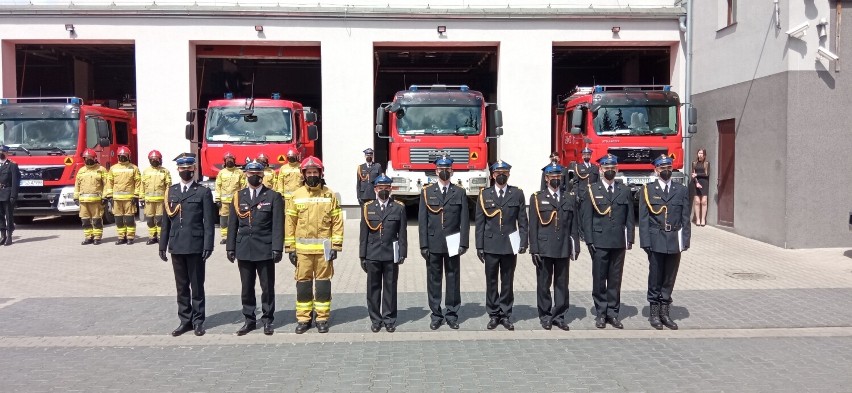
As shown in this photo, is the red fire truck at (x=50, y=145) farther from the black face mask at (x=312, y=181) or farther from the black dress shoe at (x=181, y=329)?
the black face mask at (x=312, y=181)

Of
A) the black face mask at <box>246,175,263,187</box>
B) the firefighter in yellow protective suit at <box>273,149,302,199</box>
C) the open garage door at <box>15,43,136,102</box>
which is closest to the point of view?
the black face mask at <box>246,175,263,187</box>

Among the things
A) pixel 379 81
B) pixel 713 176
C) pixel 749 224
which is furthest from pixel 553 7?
pixel 379 81

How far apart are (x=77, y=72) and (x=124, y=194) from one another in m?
15.6

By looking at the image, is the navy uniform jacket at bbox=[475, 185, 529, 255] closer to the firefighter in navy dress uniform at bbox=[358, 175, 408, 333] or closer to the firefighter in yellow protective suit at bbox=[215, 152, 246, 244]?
the firefighter in navy dress uniform at bbox=[358, 175, 408, 333]

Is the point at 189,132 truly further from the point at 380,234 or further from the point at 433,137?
the point at 380,234

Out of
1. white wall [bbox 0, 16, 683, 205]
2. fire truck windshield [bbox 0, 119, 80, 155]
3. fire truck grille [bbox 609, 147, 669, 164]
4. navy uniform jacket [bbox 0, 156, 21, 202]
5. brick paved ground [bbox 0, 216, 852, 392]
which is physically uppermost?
white wall [bbox 0, 16, 683, 205]

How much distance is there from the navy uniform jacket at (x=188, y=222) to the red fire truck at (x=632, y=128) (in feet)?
33.0

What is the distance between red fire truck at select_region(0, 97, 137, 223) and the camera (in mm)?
16141

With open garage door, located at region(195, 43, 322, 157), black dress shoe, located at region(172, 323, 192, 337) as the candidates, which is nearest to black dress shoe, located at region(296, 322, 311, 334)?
black dress shoe, located at region(172, 323, 192, 337)

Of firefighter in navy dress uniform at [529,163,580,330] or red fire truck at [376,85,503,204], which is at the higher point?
red fire truck at [376,85,503,204]

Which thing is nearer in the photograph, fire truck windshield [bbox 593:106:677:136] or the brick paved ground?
the brick paved ground

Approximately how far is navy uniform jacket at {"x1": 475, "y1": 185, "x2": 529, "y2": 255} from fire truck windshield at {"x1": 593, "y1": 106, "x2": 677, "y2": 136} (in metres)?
8.51

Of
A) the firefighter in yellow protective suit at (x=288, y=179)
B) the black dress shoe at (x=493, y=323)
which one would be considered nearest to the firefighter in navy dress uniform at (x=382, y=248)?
the black dress shoe at (x=493, y=323)

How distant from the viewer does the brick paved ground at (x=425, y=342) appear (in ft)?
20.0
